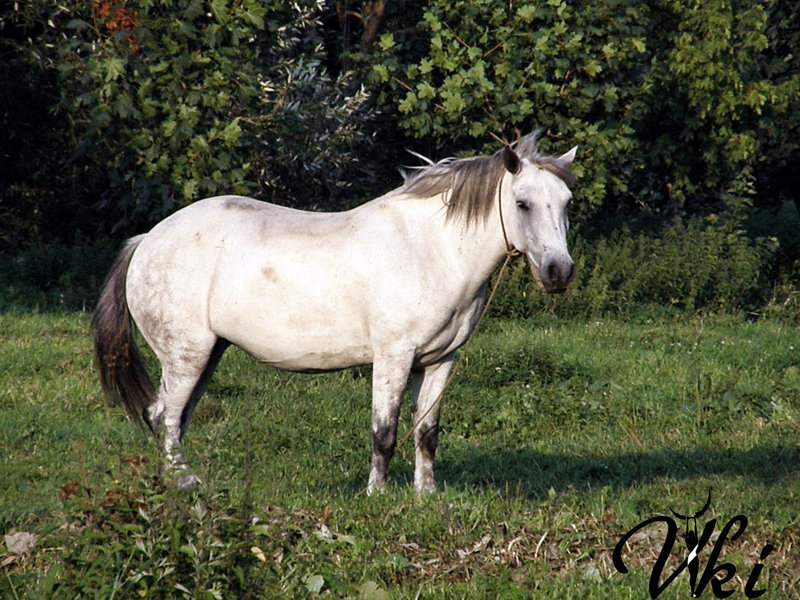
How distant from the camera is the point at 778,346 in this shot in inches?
414

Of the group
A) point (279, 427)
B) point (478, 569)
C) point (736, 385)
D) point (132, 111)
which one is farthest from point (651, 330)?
point (478, 569)

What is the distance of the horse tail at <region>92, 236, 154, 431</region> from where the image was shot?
681 centimetres

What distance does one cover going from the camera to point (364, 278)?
6.23 m

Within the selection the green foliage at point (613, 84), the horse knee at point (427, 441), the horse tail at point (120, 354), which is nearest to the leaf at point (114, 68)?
the green foliage at point (613, 84)

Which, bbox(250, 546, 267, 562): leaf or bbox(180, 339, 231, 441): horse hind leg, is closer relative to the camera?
bbox(250, 546, 267, 562): leaf

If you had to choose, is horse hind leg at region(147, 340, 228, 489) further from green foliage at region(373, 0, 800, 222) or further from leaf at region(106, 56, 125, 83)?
green foliage at region(373, 0, 800, 222)

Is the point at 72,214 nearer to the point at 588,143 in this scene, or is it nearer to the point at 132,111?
the point at 132,111

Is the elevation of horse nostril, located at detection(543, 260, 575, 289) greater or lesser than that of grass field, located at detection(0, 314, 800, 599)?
greater

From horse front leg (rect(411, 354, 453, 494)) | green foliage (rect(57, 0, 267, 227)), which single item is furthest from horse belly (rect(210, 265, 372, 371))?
green foliage (rect(57, 0, 267, 227))

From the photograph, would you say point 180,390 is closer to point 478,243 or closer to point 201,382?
point 201,382

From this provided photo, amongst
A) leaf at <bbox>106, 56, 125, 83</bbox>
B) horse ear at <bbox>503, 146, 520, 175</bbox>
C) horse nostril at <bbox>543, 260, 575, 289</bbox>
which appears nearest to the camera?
horse nostril at <bbox>543, 260, 575, 289</bbox>

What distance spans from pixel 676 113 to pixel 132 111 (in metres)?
7.44

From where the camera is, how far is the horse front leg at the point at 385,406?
243 inches

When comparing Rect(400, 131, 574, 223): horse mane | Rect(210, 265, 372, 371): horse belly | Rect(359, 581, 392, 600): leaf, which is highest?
Rect(400, 131, 574, 223): horse mane
